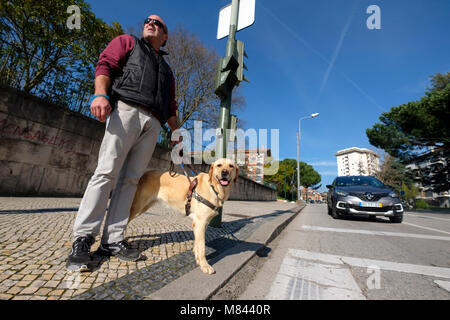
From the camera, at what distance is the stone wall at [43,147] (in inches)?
190

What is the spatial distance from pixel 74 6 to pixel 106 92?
1275 cm

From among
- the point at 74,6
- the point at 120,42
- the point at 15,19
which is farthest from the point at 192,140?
the point at 120,42

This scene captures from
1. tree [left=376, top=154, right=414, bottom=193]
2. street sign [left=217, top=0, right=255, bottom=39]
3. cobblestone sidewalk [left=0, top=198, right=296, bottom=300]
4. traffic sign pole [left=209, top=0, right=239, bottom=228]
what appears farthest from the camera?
tree [left=376, top=154, right=414, bottom=193]

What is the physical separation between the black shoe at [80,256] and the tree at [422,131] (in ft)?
66.5

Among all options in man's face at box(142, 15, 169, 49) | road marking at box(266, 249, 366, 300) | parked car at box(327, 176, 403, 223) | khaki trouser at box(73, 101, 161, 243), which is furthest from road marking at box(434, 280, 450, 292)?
parked car at box(327, 176, 403, 223)

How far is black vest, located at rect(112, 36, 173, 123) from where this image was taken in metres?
1.84

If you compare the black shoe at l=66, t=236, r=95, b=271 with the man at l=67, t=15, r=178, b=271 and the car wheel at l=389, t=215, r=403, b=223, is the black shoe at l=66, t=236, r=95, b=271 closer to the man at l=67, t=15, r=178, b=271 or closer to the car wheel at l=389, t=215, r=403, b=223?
the man at l=67, t=15, r=178, b=271

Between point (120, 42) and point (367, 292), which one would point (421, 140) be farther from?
point (120, 42)

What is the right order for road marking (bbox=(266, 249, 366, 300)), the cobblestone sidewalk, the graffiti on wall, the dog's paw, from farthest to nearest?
the graffiti on wall, the dog's paw, road marking (bbox=(266, 249, 366, 300)), the cobblestone sidewalk

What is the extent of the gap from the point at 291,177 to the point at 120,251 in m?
56.3

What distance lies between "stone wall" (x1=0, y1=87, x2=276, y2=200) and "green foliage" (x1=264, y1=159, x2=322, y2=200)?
47.9 meters

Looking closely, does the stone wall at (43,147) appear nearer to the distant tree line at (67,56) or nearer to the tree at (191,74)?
the distant tree line at (67,56)

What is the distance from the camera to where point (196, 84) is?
54.2ft

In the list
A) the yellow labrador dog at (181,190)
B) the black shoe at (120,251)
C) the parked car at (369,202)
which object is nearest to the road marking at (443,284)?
the yellow labrador dog at (181,190)
